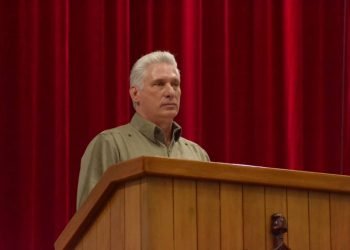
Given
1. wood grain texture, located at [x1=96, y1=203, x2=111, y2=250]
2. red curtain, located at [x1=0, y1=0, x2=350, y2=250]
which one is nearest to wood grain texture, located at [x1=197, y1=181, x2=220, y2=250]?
wood grain texture, located at [x1=96, y1=203, x2=111, y2=250]

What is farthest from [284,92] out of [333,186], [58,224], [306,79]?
[333,186]

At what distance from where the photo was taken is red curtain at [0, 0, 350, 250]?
125 inches

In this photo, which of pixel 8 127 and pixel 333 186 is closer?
pixel 333 186

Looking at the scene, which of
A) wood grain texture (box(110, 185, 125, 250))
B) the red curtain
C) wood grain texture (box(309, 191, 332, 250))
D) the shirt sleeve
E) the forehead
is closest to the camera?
wood grain texture (box(110, 185, 125, 250))

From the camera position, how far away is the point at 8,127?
315 cm

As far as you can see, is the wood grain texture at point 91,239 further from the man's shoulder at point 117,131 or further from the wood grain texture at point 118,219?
the man's shoulder at point 117,131

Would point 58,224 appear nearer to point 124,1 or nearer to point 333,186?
point 124,1

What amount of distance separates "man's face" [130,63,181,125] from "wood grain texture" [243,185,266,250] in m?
0.79

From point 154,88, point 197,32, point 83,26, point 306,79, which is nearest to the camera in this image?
point 154,88

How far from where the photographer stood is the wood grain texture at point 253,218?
1.78m

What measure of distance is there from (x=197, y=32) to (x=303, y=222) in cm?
190

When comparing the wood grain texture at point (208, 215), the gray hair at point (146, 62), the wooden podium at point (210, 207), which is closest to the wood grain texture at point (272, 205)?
the wooden podium at point (210, 207)

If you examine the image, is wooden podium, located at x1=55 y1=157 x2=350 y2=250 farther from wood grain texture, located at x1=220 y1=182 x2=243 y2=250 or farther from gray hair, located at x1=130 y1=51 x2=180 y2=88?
gray hair, located at x1=130 y1=51 x2=180 y2=88

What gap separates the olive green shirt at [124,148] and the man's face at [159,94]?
4cm
